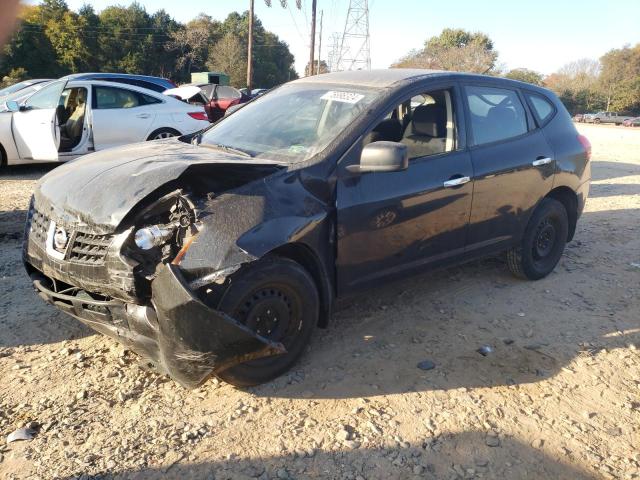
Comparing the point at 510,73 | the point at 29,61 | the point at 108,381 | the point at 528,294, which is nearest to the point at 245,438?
the point at 108,381

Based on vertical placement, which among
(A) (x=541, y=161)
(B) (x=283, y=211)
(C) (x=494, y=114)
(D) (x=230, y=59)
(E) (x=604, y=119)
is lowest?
(B) (x=283, y=211)

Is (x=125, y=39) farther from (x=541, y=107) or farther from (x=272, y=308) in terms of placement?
(x=272, y=308)

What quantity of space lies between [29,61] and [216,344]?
46.7 m

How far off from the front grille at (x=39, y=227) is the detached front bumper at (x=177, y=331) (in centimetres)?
46

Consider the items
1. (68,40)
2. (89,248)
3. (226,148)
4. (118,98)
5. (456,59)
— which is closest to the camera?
(89,248)

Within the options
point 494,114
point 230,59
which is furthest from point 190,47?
point 494,114

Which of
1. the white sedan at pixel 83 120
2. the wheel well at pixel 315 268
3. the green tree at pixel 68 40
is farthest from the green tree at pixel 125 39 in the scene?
the wheel well at pixel 315 268

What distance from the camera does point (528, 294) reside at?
4.69 metres

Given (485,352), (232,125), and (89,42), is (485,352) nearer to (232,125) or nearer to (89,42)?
(232,125)

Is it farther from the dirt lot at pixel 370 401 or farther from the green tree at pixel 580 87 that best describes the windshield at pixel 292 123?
the green tree at pixel 580 87

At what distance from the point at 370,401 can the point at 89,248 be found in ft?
5.80

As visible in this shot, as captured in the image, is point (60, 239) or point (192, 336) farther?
point (60, 239)

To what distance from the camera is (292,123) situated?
12.6 ft

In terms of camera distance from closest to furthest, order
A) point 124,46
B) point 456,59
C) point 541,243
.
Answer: point 541,243, point 124,46, point 456,59
